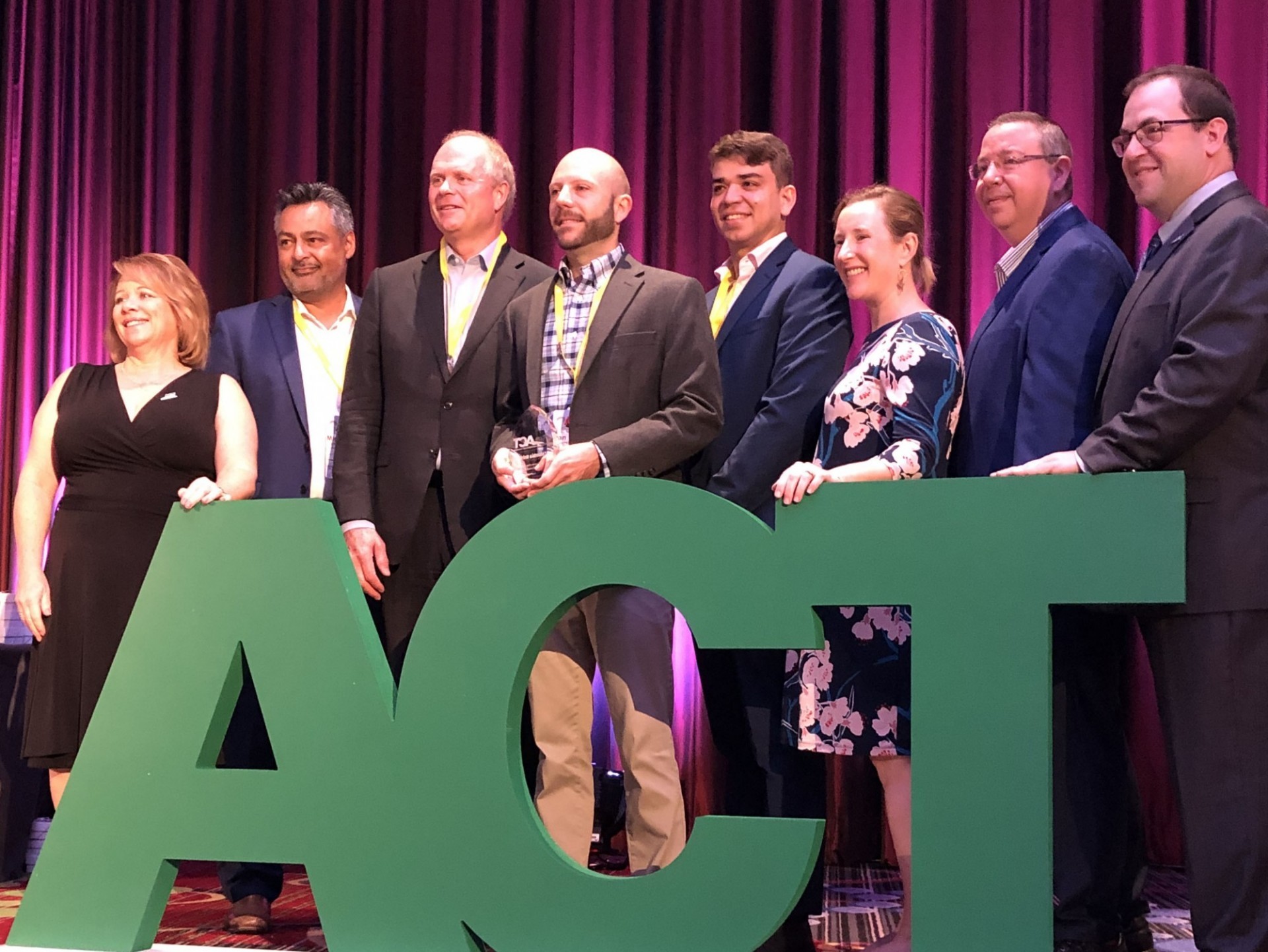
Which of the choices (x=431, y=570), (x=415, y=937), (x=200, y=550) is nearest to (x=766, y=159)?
(x=431, y=570)

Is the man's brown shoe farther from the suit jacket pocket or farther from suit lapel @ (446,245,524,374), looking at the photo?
the suit jacket pocket

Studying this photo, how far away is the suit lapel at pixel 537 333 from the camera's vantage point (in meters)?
3.18

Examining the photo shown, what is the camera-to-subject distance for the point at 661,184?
16.5 ft

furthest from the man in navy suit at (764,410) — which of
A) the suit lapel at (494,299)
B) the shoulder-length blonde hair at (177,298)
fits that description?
the shoulder-length blonde hair at (177,298)

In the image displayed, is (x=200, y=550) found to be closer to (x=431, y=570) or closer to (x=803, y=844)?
(x=431, y=570)

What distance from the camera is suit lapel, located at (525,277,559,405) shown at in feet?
10.4

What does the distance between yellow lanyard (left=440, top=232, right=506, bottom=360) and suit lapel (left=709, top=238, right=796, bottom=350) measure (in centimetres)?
56

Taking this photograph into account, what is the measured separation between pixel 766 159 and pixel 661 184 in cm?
158

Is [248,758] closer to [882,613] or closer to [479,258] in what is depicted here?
[479,258]

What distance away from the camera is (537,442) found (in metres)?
3.04

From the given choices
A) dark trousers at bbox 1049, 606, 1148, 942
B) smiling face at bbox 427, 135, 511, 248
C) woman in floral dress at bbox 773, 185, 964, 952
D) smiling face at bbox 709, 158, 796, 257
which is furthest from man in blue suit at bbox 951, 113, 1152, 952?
smiling face at bbox 427, 135, 511, 248

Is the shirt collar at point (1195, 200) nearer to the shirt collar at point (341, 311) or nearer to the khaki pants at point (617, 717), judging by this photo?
the khaki pants at point (617, 717)

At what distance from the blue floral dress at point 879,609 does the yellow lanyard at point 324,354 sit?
1353 millimetres

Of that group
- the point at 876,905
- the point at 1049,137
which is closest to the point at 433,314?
the point at 1049,137
